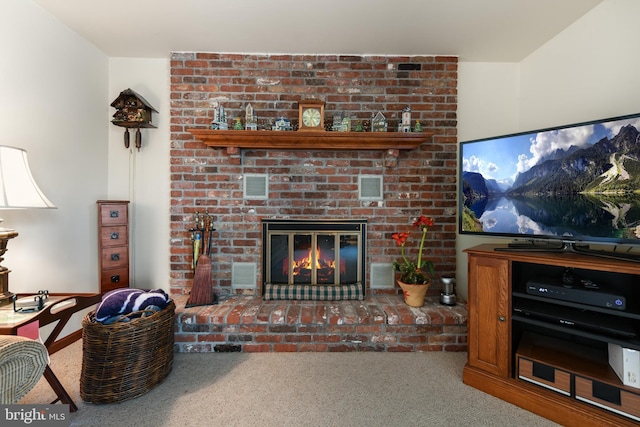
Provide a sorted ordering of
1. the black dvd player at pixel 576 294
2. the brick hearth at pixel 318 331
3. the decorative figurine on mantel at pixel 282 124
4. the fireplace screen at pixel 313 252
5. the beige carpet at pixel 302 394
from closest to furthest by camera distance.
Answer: the black dvd player at pixel 576 294 → the beige carpet at pixel 302 394 → the brick hearth at pixel 318 331 → the decorative figurine on mantel at pixel 282 124 → the fireplace screen at pixel 313 252

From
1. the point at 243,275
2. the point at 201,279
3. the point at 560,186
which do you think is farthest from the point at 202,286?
the point at 560,186

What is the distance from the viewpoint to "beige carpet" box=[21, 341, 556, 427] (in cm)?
149

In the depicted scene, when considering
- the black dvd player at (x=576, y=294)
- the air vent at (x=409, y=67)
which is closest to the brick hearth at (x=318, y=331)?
the black dvd player at (x=576, y=294)

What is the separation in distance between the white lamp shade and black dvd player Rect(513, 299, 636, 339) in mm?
2621

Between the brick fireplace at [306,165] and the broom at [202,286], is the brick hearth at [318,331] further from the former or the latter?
the brick fireplace at [306,165]

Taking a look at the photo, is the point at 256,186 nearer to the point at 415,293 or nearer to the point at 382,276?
the point at 382,276

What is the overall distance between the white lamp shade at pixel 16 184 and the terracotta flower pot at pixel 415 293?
234 centimetres

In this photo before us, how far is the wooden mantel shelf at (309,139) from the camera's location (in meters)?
2.31

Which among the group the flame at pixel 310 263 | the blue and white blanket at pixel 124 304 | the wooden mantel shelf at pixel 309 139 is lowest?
the blue and white blanket at pixel 124 304

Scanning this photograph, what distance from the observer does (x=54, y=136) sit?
212 cm

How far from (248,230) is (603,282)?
2.44m

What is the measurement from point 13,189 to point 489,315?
8.56 feet

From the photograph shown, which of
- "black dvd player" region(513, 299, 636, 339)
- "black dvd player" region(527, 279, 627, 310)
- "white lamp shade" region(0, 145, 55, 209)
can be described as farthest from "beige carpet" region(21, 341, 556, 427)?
"white lamp shade" region(0, 145, 55, 209)

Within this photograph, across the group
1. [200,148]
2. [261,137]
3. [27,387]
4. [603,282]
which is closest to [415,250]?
[603,282]
